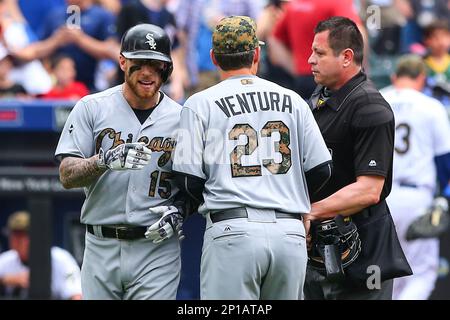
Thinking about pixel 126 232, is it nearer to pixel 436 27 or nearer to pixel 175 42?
pixel 175 42

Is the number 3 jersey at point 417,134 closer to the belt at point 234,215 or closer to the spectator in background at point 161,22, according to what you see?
the spectator in background at point 161,22

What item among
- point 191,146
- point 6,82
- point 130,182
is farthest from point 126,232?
point 6,82

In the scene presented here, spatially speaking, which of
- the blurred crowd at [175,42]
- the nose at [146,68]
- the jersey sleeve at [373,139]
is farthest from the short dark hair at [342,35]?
the blurred crowd at [175,42]

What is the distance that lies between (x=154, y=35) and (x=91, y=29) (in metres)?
5.28

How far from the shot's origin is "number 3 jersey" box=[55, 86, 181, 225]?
5.62 meters

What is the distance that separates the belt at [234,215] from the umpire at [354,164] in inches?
16.2

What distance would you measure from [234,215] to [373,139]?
39.2 inches

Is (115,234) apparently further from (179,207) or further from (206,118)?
(206,118)

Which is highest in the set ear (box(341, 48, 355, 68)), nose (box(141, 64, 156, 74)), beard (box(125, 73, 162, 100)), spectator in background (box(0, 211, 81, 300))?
ear (box(341, 48, 355, 68))

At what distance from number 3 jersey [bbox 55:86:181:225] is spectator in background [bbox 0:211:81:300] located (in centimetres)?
328

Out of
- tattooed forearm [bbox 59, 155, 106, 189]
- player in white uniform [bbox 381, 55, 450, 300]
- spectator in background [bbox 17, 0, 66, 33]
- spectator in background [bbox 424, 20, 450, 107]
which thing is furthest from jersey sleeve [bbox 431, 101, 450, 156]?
spectator in background [bbox 17, 0, 66, 33]

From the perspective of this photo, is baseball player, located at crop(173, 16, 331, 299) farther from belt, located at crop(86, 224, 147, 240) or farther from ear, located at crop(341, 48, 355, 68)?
ear, located at crop(341, 48, 355, 68)

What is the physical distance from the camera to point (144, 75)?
5.61 meters

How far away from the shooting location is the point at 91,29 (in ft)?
35.4
